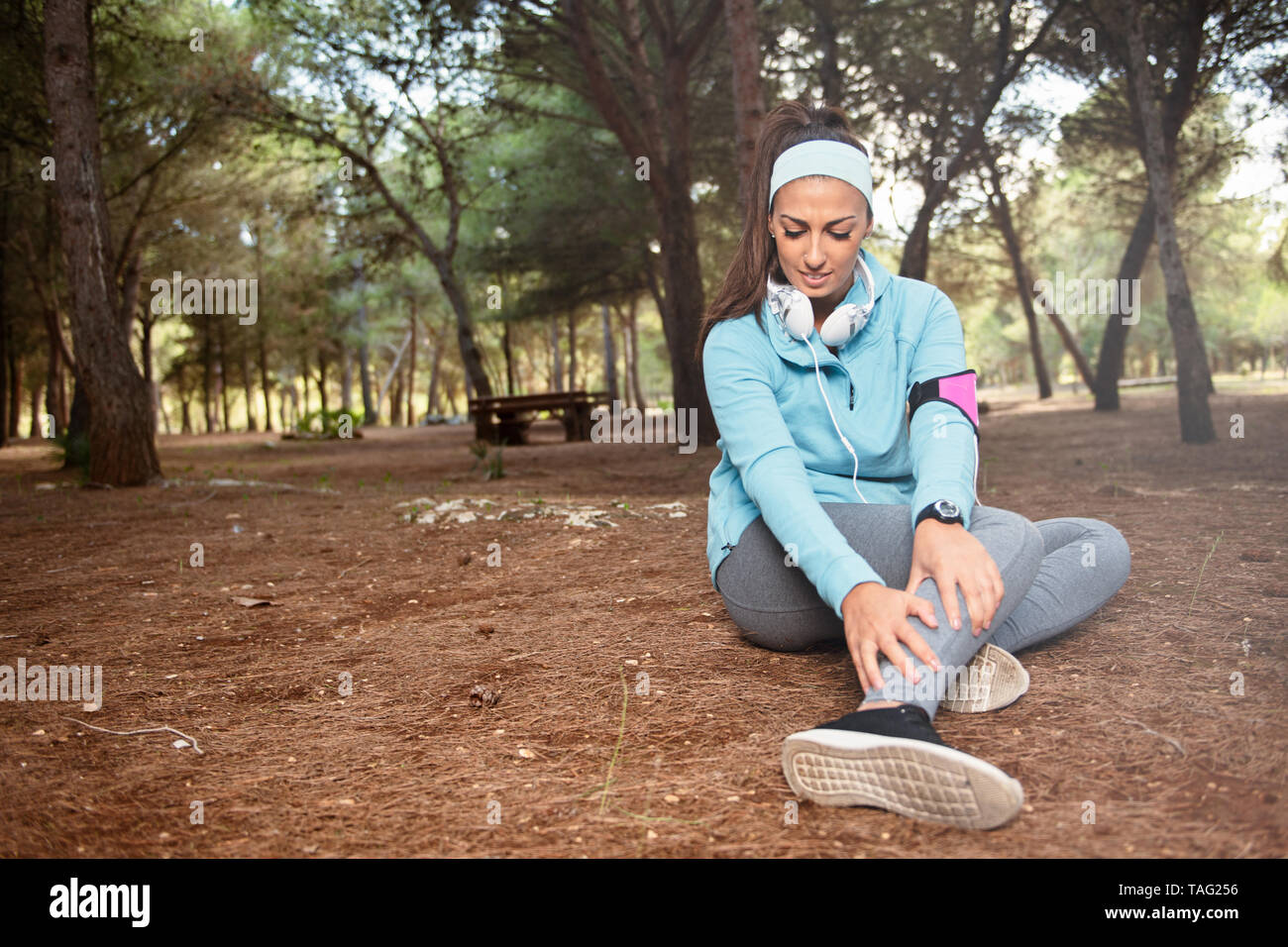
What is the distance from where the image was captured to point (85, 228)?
8367mm

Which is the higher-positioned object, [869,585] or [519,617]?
[869,585]

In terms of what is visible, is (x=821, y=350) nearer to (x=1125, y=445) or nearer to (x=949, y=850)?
(x=949, y=850)

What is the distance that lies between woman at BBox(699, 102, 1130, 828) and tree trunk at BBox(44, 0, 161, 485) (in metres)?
7.76

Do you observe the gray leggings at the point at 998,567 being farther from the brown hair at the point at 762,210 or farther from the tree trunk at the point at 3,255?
the tree trunk at the point at 3,255

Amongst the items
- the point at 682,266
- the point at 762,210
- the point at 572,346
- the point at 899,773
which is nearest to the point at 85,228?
the point at 682,266

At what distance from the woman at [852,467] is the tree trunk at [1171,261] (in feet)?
24.8

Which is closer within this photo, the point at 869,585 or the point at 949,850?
the point at 949,850

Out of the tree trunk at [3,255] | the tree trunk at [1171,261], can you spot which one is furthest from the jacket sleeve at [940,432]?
the tree trunk at [3,255]

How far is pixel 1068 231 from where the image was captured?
3316 centimetres

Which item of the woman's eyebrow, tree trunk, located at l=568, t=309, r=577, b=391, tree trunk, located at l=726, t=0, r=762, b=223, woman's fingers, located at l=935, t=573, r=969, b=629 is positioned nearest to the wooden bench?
tree trunk, located at l=568, t=309, r=577, b=391

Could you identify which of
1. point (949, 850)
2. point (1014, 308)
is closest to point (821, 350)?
point (949, 850)

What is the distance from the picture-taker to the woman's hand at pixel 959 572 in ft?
7.00

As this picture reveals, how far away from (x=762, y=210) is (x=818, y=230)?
26 centimetres
